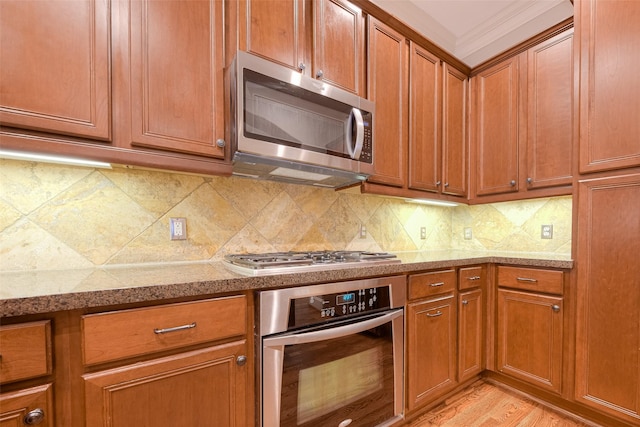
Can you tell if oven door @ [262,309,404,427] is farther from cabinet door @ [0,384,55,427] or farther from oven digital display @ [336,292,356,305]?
cabinet door @ [0,384,55,427]

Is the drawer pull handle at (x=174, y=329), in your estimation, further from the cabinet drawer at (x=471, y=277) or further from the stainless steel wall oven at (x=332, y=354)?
the cabinet drawer at (x=471, y=277)

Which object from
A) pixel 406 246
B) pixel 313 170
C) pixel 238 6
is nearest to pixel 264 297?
pixel 313 170

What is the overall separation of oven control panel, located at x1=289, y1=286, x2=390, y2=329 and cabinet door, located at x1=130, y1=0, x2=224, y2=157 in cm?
78

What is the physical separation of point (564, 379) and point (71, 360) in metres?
2.45

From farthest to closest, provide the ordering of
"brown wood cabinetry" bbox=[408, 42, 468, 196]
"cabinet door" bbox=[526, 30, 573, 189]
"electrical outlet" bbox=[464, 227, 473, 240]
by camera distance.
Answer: "electrical outlet" bbox=[464, 227, 473, 240] → "brown wood cabinetry" bbox=[408, 42, 468, 196] → "cabinet door" bbox=[526, 30, 573, 189]

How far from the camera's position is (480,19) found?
233cm

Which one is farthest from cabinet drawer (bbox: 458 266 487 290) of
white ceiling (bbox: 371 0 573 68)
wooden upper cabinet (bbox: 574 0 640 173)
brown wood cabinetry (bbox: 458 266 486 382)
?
white ceiling (bbox: 371 0 573 68)

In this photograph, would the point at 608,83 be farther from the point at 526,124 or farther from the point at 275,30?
the point at 275,30

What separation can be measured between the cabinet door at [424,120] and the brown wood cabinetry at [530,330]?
85 centimetres

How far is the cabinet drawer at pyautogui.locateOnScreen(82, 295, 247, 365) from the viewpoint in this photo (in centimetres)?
85

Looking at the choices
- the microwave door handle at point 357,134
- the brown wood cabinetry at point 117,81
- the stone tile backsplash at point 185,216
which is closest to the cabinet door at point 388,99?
the microwave door handle at point 357,134

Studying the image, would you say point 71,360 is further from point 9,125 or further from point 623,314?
point 623,314

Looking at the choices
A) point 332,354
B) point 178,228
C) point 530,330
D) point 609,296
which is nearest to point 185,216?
point 178,228

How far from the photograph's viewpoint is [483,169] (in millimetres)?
2387
